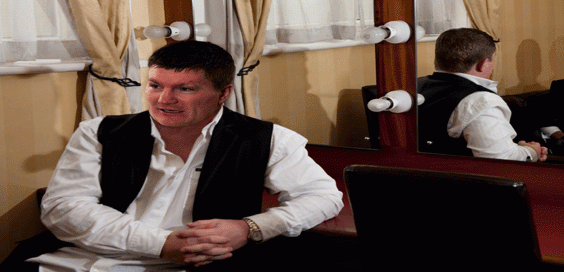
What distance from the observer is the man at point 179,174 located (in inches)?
66.1

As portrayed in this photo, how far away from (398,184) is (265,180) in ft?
2.21

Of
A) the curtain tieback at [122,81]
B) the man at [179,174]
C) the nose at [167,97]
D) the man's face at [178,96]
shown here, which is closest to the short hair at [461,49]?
the man at [179,174]

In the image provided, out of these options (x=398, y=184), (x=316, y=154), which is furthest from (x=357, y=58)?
(x=398, y=184)

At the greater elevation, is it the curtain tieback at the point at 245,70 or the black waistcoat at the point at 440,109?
the curtain tieback at the point at 245,70

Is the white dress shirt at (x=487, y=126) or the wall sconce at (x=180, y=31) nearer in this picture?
Answer: the white dress shirt at (x=487, y=126)

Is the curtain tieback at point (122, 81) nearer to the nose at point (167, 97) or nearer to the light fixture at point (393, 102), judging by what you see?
the nose at point (167, 97)

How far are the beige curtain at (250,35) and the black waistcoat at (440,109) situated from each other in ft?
2.69

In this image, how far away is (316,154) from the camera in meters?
2.46

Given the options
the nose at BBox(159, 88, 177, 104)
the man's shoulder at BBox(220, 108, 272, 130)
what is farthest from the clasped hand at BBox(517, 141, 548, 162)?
the nose at BBox(159, 88, 177, 104)

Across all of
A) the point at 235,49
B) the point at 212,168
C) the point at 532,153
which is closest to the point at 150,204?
the point at 212,168

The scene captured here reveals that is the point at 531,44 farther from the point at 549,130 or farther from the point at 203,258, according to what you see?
the point at 203,258

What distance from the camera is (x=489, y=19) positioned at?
1.87 metres

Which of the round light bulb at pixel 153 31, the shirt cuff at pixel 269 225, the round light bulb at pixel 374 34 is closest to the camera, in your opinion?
the shirt cuff at pixel 269 225

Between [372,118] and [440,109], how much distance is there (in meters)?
0.28
